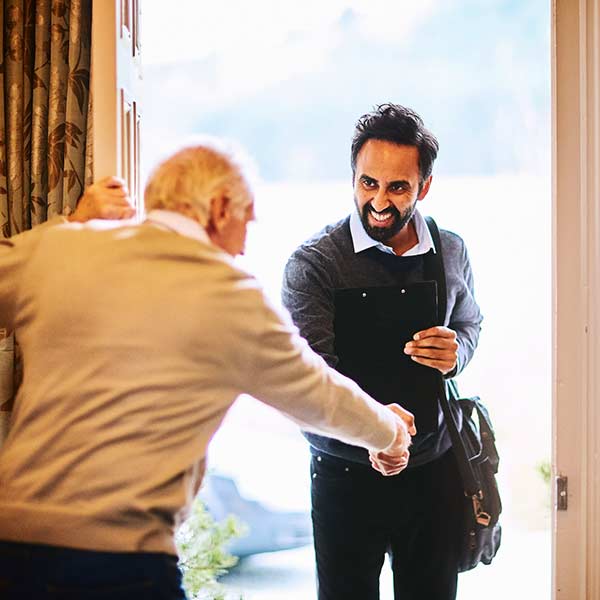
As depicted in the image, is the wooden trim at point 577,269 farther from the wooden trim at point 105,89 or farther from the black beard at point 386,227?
the wooden trim at point 105,89

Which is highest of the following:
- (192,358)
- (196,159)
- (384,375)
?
(196,159)

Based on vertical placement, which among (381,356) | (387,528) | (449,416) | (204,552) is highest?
(381,356)

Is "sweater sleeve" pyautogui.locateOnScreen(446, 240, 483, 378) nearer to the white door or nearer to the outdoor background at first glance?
the outdoor background

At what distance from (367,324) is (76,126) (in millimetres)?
869

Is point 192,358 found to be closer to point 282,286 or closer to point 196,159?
point 196,159

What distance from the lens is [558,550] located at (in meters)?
2.35

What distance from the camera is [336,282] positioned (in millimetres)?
2293

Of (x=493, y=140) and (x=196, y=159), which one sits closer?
(x=196, y=159)

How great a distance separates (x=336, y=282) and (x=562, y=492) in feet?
2.64

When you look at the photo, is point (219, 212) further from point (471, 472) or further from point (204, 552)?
point (204, 552)

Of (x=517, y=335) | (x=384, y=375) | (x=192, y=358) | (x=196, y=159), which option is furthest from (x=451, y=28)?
(x=192, y=358)

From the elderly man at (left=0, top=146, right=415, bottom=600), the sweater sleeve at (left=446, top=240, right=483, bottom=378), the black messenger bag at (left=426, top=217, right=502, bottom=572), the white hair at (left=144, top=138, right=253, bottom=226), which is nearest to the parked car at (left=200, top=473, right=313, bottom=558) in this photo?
the black messenger bag at (left=426, top=217, right=502, bottom=572)

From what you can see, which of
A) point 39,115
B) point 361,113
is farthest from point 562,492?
point 39,115

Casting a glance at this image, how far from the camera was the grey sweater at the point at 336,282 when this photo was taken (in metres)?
2.26
